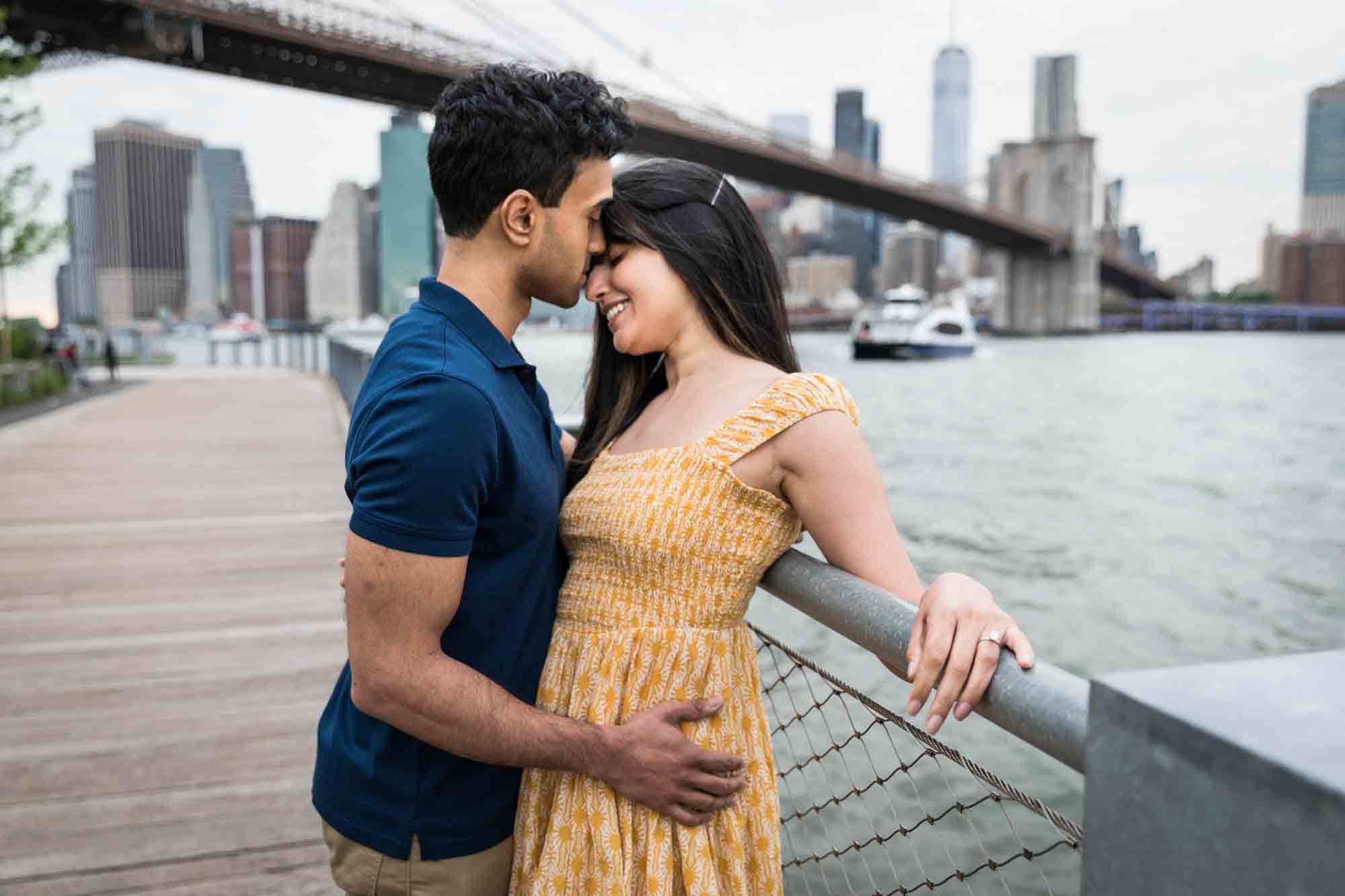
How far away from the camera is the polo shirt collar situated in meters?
1.05

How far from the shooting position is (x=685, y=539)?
1.10 m

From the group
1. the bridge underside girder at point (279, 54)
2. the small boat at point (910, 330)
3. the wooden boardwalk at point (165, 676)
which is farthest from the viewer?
the small boat at point (910, 330)

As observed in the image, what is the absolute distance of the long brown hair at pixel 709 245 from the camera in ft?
3.98

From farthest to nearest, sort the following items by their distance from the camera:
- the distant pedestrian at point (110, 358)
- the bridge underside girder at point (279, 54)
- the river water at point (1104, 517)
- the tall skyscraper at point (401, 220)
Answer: the bridge underside girder at point (279, 54), the distant pedestrian at point (110, 358), the river water at point (1104, 517), the tall skyscraper at point (401, 220)

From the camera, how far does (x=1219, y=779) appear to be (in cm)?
37

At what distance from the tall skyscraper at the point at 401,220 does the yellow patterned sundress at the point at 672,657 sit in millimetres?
4995

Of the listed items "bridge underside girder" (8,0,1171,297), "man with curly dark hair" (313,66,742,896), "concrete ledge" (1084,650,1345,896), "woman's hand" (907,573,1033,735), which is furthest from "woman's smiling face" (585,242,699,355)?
"bridge underside girder" (8,0,1171,297)

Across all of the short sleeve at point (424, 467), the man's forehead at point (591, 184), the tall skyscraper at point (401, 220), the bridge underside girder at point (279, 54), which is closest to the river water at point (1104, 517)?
the man's forehead at point (591, 184)

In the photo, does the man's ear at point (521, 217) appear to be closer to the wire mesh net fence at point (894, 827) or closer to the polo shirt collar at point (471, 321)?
the polo shirt collar at point (471, 321)

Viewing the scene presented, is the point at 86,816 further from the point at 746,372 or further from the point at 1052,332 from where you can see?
the point at 1052,332

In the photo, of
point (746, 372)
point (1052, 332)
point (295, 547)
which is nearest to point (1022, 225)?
point (1052, 332)

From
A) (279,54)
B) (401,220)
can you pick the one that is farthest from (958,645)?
(279,54)

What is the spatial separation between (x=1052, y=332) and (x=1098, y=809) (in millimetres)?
50407

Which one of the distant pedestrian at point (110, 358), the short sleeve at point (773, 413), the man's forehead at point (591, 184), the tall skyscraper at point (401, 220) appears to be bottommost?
the distant pedestrian at point (110, 358)
